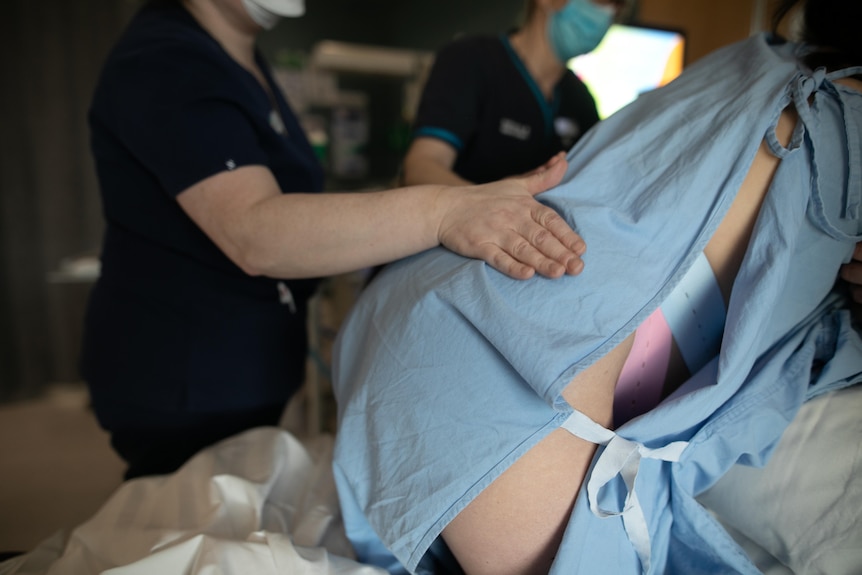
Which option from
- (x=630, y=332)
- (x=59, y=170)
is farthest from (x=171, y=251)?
(x=59, y=170)

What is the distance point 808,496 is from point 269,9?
1.02m

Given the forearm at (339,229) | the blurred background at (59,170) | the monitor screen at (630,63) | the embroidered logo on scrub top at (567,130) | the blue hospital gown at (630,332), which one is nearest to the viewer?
the blue hospital gown at (630,332)

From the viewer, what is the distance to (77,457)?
88.8 inches

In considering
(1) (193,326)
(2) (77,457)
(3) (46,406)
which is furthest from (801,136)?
(3) (46,406)

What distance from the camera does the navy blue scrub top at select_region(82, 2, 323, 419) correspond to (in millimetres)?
765

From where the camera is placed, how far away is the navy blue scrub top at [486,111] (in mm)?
1199

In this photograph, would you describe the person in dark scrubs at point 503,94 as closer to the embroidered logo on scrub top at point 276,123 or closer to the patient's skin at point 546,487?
the embroidered logo on scrub top at point 276,123

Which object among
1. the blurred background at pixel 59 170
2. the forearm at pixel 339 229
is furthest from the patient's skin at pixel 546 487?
the blurred background at pixel 59 170

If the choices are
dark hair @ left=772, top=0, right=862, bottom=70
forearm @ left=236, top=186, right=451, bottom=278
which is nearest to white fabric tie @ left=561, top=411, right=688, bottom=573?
forearm @ left=236, top=186, right=451, bottom=278

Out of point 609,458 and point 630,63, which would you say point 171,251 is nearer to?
point 609,458

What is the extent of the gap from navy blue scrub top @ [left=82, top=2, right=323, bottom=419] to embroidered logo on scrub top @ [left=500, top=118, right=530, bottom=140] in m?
0.47

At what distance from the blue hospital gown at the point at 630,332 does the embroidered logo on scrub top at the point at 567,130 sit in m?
0.71

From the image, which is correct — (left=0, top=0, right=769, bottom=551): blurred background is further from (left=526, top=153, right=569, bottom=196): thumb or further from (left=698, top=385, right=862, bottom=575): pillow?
(left=698, top=385, right=862, bottom=575): pillow

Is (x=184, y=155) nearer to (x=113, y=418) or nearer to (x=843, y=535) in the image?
(x=113, y=418)
